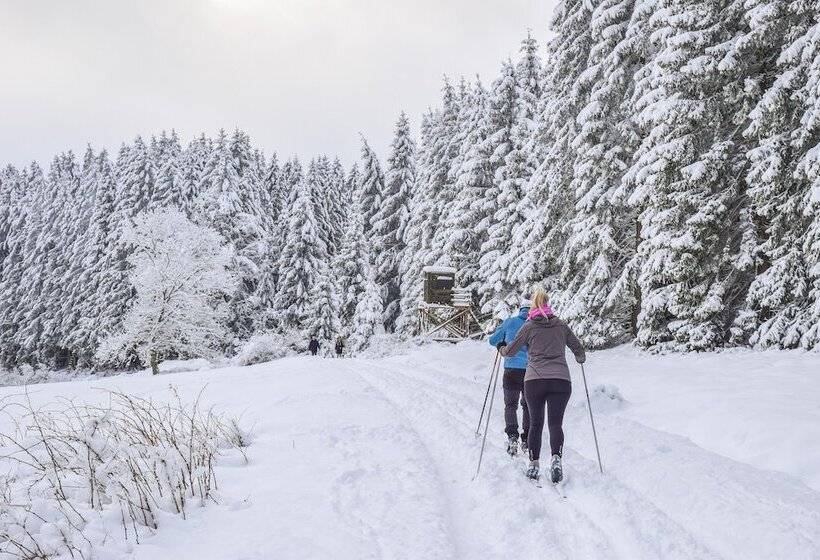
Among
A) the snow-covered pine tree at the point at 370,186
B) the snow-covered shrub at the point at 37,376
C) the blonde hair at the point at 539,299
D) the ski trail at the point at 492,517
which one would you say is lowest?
the snow-covered shrub at the point at 37,376

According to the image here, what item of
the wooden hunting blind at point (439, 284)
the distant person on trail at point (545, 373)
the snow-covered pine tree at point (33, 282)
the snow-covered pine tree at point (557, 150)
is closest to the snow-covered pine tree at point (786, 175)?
the snow-covered pine tree at point (557, 150)

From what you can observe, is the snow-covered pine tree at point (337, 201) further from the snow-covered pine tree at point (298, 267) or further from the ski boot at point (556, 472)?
the ski boot at point (556, 472)

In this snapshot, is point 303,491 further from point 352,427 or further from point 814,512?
point 814,512

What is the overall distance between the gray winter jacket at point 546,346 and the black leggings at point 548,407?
0.29 ft

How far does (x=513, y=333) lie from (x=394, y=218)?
104ft

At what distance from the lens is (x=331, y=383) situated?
12758 millimetres

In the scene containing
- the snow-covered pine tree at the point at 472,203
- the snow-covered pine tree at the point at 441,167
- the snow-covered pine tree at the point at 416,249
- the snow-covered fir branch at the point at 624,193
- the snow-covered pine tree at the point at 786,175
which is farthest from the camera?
the snow-covered pine tree at the point at 416,249

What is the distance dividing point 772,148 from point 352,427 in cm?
1059

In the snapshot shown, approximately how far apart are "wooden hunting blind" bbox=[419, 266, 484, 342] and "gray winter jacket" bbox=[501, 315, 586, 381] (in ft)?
67.5

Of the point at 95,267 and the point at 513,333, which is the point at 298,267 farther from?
the point at 513,333

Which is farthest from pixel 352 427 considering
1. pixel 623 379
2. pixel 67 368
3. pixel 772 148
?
pixel 67 368

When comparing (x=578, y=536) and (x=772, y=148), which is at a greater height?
(x=772, y=148)

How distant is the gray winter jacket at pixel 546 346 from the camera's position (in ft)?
19.3

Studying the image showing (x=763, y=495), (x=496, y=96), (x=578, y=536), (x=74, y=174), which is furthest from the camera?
(x=74, y=174)
